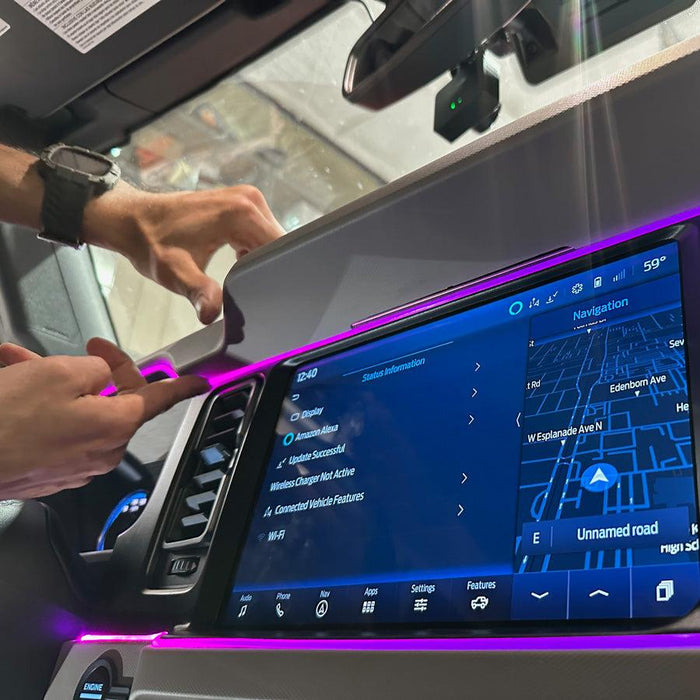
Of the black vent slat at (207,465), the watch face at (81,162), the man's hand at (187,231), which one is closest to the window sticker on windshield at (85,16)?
the watch face at (81,162)

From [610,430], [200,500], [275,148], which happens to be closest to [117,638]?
[200,500]

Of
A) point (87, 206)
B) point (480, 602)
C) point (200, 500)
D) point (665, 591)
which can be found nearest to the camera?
point (665, 591)

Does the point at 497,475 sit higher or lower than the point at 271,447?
lower

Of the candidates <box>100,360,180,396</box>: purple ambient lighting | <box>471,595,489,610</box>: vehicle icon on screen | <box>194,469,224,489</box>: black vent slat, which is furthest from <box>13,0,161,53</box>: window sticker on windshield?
<box>471,595,489,610</box>: vehicle icon on screen

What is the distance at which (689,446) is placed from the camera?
2.14ft

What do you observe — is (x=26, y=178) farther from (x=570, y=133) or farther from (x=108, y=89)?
(x=570, y=133)

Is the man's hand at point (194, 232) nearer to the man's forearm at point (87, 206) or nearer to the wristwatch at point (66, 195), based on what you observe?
the man's forearm at point (87, 206)

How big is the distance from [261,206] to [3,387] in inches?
20.7

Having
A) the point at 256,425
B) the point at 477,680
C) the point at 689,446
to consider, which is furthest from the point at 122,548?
the point at 689,446

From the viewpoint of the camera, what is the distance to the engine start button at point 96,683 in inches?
39.0

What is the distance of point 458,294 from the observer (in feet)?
3.31

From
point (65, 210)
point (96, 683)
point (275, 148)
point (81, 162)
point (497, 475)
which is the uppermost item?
point (275, 148)

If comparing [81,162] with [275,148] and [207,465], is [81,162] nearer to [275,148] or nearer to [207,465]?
[275,148]

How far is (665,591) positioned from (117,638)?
2.54 ft
